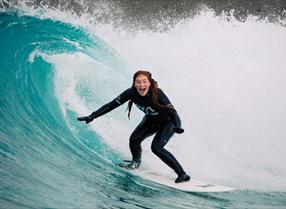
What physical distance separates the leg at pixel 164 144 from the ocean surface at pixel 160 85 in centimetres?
23

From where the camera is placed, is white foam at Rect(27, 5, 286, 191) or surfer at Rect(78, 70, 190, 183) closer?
surfer at Rect(78, 70, 190, 183)

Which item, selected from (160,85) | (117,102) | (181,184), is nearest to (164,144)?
(181,184)

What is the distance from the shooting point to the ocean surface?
291cm

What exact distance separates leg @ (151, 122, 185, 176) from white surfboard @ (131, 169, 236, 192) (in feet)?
0.43

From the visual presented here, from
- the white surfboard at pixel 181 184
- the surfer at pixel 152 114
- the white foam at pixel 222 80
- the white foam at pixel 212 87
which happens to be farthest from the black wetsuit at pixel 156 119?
the white foam at pixel 222 80

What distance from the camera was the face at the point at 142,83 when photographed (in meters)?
2.74

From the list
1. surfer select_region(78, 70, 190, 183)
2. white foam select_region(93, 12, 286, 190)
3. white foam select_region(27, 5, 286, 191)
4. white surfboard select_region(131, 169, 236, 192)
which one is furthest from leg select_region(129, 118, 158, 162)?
white foam select_region(93, 12, 286, 190)

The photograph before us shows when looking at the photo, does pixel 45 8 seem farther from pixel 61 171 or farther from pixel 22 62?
pixel 61 171

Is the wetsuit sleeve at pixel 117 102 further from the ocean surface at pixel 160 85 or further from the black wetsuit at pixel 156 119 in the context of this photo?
the ocean surface at pixel 160 85

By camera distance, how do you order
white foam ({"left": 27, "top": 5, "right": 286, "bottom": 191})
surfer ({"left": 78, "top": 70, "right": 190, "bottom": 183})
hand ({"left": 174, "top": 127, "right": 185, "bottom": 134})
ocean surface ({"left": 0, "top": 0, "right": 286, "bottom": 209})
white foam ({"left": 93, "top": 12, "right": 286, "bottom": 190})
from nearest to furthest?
hand ({"left": 174, "top": 127, "right": 185, "bottom": 134}) → surfer ({"left": 78, "top": 70, "right": 190, "bottom": 183}) → ocean surface ({"left": 0, "top": 0, "right": 286, "bottom": 209}) → white foam ({"left": 27, "top": 5, "right": 286, "bottom": 191}) → white foam ({"left": 93, "top": 12, "right": 286, "bottom": 190})

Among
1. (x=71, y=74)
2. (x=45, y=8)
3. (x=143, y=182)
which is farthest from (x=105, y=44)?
(x=143, y=182)

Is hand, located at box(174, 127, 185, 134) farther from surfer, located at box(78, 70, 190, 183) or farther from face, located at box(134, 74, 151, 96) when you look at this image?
face, located at box(134, 74, 151, 96)

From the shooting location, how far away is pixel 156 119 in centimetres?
293

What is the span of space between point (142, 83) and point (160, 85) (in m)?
1.93
